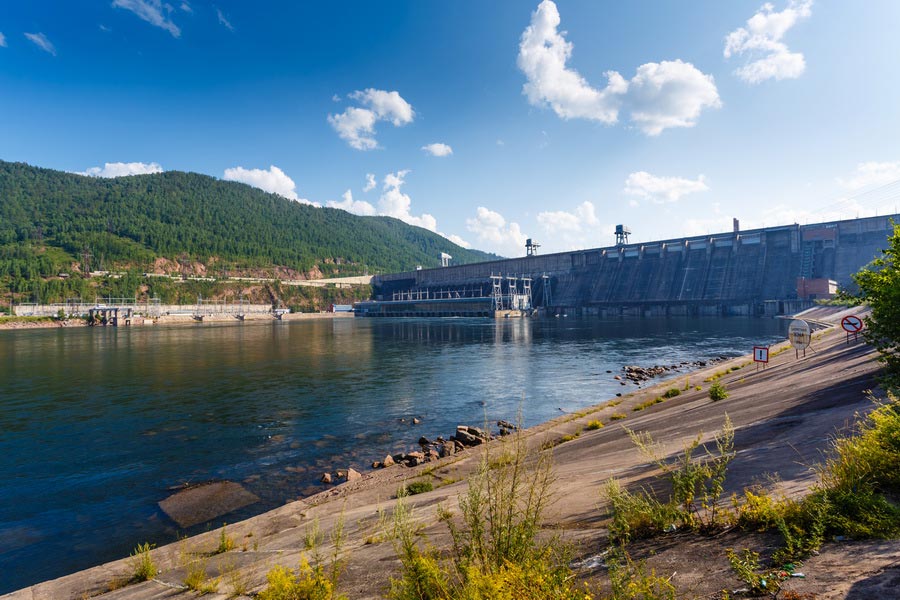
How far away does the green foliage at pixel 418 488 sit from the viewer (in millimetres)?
12281

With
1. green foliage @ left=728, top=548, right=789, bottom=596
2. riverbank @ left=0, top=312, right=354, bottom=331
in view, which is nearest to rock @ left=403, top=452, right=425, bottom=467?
green foliage @ left=728, top=548, right=789, bottom=596

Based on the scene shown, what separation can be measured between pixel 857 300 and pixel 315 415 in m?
22.0

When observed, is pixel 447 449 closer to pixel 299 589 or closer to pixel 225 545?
pixel 225 545

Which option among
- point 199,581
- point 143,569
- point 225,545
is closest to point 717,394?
point 225,545

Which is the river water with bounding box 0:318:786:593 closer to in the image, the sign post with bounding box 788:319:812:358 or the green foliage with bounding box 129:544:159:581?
the green foliage with bounding box 129:544:159:581

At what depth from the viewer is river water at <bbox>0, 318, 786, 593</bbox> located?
12665mm

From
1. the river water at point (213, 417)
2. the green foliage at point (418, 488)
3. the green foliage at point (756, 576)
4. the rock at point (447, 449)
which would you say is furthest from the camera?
the rock at point (447, 449)

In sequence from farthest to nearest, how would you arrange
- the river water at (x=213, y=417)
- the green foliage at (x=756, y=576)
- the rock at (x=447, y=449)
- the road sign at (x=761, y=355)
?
the road sign at (x=761, y=355) → the rock at (x=447, y=449) → the river water at (x=213, y=417) → the green foliage at (x=756, y=576)

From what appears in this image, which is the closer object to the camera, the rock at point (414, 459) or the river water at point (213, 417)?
the river water at point (213, 417)

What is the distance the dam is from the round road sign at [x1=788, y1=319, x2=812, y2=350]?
241 feet

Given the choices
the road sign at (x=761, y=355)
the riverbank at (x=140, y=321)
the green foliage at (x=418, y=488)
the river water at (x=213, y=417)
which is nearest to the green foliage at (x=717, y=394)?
the river water at (x=213, y=417)

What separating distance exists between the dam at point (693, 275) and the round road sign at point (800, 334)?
73.5 metres

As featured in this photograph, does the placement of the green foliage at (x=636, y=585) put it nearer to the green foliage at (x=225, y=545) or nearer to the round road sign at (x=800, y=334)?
the green foliage at (x=225, y=545)

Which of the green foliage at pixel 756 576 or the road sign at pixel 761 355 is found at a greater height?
the green foliage at pixel 756 576
